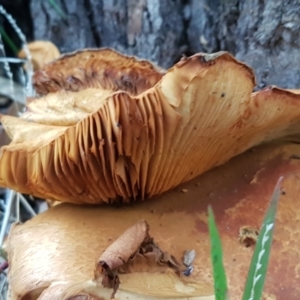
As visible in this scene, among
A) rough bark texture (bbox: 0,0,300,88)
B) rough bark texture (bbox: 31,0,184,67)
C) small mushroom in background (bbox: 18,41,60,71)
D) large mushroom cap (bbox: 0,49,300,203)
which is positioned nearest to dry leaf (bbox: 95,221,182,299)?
large mushroom cap (bbox: 0,49,300,203)

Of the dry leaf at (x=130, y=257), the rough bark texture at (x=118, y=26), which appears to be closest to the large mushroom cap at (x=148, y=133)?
the dry leaf at (x=130, y=257)

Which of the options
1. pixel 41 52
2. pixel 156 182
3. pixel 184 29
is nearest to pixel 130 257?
pixel 156 182

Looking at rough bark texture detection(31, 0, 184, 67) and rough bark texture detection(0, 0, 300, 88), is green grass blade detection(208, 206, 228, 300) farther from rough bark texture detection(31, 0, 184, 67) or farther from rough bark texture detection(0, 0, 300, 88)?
rough bark texture detection(31, 0, 184, 67)

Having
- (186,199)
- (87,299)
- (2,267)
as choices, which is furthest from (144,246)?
(2,267)

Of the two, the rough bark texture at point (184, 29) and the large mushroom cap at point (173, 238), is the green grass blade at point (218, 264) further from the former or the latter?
the rough bark texture at point (184, 29)

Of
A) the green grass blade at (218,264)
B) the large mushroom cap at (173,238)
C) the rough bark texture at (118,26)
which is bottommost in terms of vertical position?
the large mushroom cap at (173,238)

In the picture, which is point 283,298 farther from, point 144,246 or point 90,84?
point 90,84
